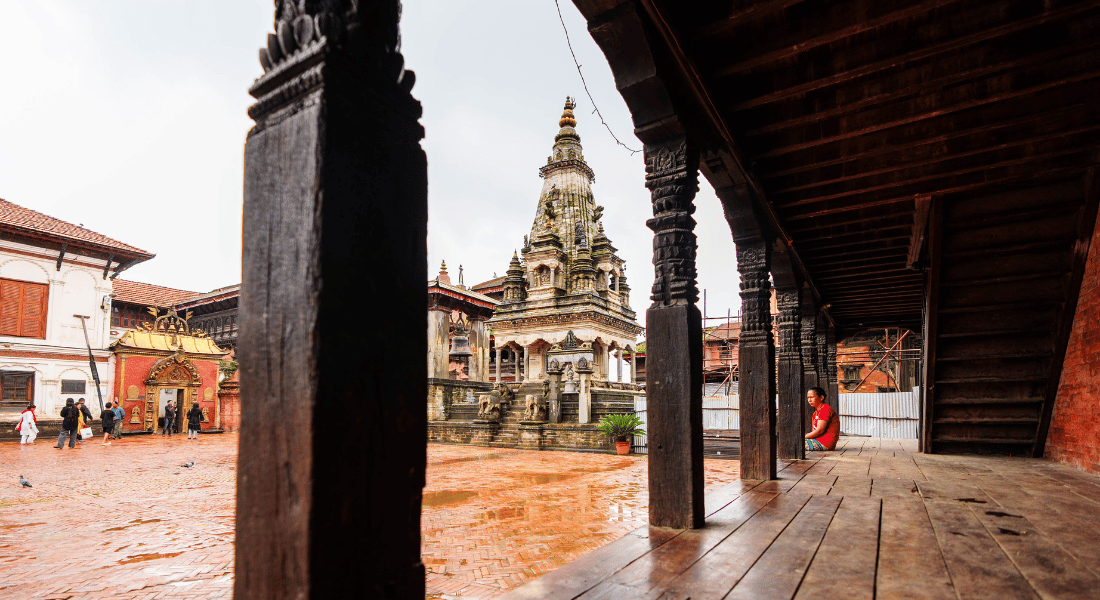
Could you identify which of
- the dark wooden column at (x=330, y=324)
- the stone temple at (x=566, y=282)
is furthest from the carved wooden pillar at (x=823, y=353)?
the stone temple at (x=566, y=282)

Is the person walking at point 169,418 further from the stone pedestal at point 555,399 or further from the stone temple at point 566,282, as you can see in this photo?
the stone temple at point 566,282

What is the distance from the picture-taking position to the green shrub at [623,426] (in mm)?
13719

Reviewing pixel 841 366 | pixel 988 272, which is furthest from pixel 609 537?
pixel 841 366

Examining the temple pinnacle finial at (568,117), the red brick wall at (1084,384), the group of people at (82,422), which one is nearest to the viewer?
the red brick wall at (1084,384)

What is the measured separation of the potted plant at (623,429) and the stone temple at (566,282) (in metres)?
13.9

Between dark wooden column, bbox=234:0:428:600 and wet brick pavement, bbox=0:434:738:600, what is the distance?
8.72 feet

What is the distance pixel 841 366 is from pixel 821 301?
16757 millimetres

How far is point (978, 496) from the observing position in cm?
458

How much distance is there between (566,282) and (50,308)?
22298 millimetres

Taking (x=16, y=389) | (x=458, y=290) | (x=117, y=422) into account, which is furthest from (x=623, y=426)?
(x=16, y=389)

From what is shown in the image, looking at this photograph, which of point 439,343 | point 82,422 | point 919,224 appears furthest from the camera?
point 439,343

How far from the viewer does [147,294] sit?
Answer: 25.4m

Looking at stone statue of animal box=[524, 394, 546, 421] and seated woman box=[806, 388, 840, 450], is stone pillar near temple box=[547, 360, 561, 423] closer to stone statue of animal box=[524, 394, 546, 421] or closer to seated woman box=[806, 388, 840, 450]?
stone statue of animal box=[524, 394, 546, 421]

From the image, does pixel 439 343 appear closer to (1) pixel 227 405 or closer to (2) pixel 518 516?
(1) pixel 227 405
